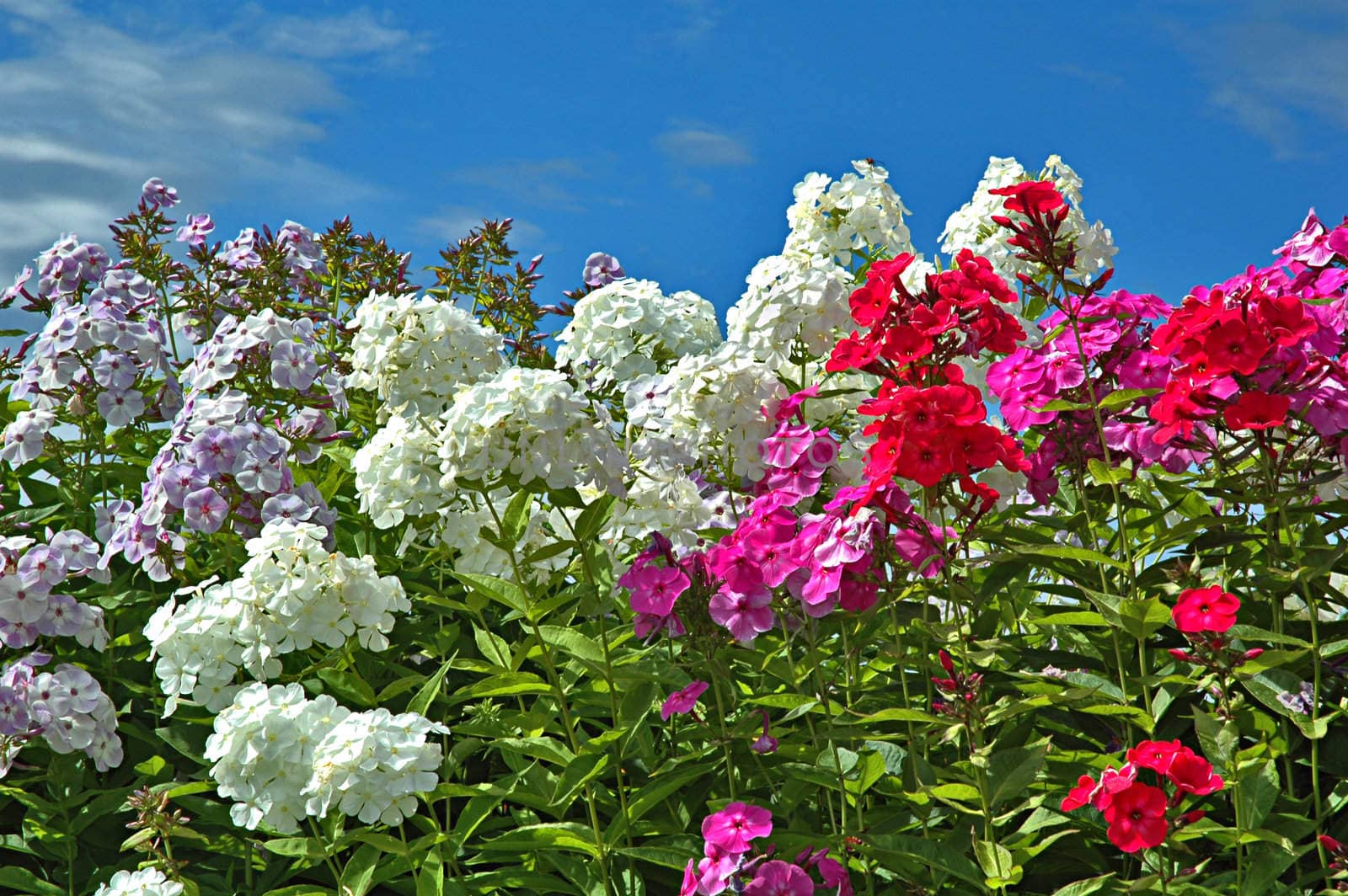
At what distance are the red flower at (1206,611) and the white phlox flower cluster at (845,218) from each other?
1.89 meters

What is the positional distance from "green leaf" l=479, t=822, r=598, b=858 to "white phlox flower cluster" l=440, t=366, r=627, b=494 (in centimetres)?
82

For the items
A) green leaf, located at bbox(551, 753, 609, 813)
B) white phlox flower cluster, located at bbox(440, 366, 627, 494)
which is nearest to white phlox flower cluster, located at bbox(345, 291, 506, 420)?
white phlox flower cluster, located at bbox(440, 366, 627, 494)

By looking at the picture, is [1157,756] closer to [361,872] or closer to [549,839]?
[549,839]

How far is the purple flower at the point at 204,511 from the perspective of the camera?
343cm

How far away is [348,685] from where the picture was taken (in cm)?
318

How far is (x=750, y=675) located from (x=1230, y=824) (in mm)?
1240

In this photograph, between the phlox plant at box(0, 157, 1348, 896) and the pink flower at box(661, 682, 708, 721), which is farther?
the pink flower at box(661, 682, 708, 721)

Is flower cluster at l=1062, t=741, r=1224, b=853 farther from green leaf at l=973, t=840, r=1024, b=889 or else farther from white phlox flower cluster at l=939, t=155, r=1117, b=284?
white phlox flower cluster at l=939, t=155, r=1117, b=284

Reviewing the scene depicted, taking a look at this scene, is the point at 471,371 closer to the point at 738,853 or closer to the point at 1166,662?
the point at 738,853

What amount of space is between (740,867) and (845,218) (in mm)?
2312

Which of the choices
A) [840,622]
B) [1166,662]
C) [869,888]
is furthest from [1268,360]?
[869,888]

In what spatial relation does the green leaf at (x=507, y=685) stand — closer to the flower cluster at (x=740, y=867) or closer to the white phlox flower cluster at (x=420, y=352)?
the flower cluster at (x=740, y=867)

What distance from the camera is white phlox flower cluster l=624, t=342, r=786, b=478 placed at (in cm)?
301

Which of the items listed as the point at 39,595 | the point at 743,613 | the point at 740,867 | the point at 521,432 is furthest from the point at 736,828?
the point at 39,595
